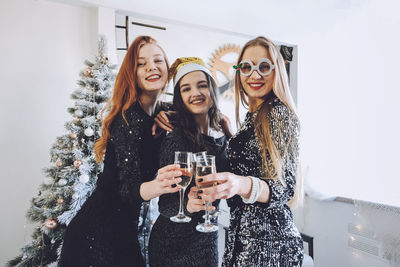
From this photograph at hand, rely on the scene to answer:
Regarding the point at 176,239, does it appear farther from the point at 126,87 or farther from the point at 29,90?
the point at 29,90

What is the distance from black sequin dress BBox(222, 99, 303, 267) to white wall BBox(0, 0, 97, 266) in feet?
8.22

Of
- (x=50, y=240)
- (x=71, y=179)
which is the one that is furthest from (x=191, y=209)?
(x=50, y=240)

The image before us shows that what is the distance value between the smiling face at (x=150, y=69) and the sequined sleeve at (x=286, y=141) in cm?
75

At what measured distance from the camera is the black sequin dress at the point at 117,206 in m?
1.54

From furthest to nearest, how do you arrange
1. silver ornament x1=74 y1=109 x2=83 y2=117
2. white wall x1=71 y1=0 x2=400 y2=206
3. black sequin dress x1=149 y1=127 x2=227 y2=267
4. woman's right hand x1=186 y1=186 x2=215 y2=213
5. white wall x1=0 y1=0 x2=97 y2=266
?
white wall x1=0 y1=0 x2=97 y2=266 → white wall x1=71 y1=0 x2=400 y2=206 → silver ornament x1=74 y1=109 x2=83 y2=117 → black sequin dress x1=149 y1=127 x2=227 y2=267 → woman's right hand x1=186 y1=186 x2=215 y2=213

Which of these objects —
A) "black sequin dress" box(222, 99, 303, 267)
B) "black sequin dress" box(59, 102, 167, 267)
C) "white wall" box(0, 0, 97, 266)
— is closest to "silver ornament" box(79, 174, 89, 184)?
"black sequin dress" box(59, 102, 167, 267)

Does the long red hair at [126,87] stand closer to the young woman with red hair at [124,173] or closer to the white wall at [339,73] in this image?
the young woman with red hair at [124,173]

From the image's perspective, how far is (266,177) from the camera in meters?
1.29

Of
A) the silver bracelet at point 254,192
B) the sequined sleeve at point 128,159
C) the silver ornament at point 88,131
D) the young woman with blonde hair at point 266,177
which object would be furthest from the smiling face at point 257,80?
the silver ornament at point 88,131

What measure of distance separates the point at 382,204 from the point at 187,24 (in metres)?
2.87

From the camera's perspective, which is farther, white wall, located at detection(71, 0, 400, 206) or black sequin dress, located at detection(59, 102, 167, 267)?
white wall, located at detection(71, 0, 400, 206)

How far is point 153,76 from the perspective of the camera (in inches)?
69.2

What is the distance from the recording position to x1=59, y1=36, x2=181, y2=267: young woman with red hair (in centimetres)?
155

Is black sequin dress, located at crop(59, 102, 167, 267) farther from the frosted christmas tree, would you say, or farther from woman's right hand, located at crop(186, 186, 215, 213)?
the frosted christmas tree
